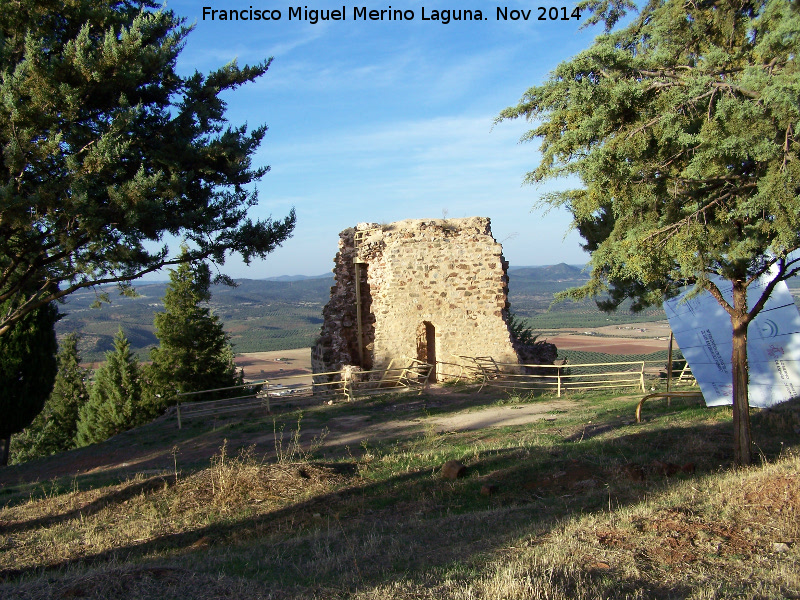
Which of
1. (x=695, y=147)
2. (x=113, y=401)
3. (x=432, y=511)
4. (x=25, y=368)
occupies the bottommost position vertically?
(x=113, y=401)

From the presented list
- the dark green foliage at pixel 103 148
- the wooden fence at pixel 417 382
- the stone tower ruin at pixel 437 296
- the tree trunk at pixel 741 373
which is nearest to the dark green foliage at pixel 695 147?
the tree trunk at pixel 741 373

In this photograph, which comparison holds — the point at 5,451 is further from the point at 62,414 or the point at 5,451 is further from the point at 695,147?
the point at 695,147

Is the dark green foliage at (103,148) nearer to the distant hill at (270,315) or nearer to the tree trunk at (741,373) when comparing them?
the tree trunk at (741,373)

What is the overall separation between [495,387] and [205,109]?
412 inches

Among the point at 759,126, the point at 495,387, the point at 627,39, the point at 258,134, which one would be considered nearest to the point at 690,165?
the point at 759,126

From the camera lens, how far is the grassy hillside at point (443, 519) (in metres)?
4.19

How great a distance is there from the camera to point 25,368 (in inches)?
744

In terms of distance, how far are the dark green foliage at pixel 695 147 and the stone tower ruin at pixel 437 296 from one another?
406 inches

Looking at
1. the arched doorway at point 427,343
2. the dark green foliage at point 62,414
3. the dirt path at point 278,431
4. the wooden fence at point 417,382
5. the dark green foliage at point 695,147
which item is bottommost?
the dark green foliage at point 62,414

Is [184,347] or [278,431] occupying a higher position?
[184,347]

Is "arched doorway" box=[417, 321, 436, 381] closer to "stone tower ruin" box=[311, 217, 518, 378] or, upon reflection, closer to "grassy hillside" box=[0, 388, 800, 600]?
"stone tower ruin" box=[311, 217, 518, 378]

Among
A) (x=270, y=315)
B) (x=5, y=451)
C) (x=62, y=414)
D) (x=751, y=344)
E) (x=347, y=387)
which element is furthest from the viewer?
(x=270, y=315)

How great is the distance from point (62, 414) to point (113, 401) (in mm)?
6536

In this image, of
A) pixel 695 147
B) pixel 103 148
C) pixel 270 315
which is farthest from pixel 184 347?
pixel 270 315
